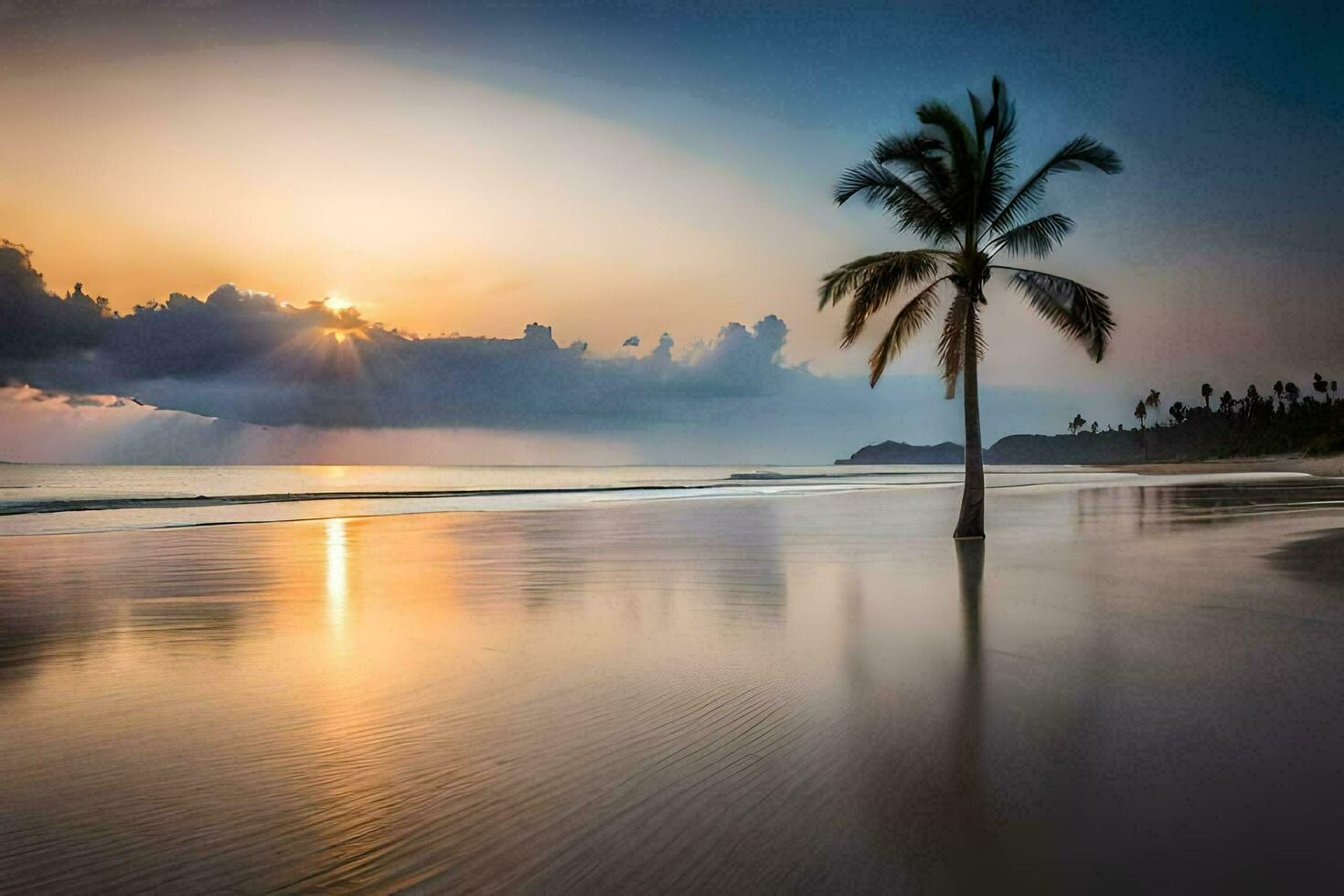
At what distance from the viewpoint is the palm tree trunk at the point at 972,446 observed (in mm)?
16750

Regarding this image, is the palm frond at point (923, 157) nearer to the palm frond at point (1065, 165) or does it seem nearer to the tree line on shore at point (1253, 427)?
the palm frond at point (1065, 165)

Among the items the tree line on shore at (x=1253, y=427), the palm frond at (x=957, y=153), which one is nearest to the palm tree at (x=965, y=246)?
the palm frond at (x=957, y=153)

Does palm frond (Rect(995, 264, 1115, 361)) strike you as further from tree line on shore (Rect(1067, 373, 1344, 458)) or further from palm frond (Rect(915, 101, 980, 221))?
tree line on shore (Rect(1067, 373, 1344, 458))

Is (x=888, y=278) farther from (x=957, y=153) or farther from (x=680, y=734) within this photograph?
(x=680, y=734)

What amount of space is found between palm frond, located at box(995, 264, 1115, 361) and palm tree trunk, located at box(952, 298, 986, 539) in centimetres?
147

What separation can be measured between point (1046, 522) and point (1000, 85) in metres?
10.7

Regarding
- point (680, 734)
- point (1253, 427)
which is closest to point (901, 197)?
point (680, 734)

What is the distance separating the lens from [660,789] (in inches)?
146

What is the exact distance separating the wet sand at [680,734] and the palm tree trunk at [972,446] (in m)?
5.86

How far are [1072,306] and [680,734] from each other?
52.1ft

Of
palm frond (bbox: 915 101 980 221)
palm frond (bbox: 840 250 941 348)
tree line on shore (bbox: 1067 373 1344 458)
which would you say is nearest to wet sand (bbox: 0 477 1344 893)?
palm frond (bbox: 840 250 941 348)

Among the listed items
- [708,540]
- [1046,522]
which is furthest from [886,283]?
[1046,522]

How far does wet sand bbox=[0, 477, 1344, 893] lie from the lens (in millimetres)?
3031

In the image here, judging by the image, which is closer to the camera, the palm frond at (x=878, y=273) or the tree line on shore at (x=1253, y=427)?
the palm frond at (x=878, y=273)
